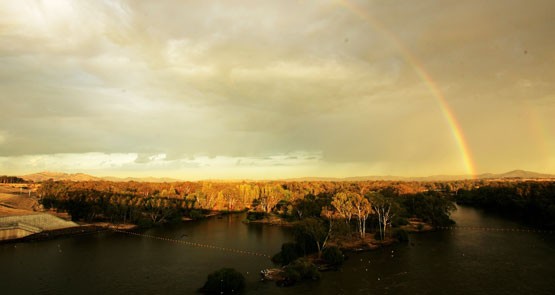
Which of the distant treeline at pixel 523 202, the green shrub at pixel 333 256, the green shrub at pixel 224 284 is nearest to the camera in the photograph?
the green shrub at pixel 224 284

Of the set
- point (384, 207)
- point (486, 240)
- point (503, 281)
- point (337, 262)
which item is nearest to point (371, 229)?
point (384, 207)

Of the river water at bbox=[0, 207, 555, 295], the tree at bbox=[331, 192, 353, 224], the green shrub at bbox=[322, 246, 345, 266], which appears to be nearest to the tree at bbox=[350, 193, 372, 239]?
the tree at bbox=[331, 192, 353, 224]

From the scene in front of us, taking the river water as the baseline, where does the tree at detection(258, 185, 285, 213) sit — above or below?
above

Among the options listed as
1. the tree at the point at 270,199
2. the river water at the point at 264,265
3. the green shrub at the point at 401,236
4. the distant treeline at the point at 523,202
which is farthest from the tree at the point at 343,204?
the distant treeline at the point at 523,202

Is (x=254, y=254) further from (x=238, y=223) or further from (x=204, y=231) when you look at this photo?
(x=238, y=223)

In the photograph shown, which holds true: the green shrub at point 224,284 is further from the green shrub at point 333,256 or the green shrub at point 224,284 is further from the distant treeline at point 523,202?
the distant treeline at point 523,202

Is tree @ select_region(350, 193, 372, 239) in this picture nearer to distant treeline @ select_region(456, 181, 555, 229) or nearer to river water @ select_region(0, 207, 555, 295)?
river water @ select_region(0, 207, 555, 295)

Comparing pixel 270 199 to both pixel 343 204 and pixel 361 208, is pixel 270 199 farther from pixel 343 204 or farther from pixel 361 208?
pixel 361 208
